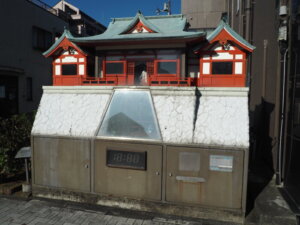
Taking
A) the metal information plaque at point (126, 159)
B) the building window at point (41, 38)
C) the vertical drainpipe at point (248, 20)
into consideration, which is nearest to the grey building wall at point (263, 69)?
the vertical drainpipe at point (248, 20)

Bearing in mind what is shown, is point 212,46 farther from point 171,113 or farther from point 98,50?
point 98,50

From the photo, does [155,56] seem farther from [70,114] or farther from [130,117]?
[70,114]

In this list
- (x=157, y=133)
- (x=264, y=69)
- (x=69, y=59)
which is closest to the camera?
(x=157, y=133)

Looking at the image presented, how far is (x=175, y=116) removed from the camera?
693cm

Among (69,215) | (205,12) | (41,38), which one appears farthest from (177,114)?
(205,12)

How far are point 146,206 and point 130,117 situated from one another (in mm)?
3024

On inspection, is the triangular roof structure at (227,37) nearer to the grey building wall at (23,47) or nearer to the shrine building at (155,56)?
the shrine building at (155,56)

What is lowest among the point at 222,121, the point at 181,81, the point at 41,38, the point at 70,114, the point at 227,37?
the point at 222,121

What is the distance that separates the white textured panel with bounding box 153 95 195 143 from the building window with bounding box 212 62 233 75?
2008 mm

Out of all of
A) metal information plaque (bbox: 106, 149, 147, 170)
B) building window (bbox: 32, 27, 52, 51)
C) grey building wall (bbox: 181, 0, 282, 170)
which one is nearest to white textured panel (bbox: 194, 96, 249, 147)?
metal information plaque (bbox: 106, 149, 147, 170)

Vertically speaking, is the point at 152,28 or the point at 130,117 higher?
the point at 152,28

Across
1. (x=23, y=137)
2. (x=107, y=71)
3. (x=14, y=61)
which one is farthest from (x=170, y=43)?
(x=14, y=61)

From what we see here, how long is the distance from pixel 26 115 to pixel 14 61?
7972 millimetres

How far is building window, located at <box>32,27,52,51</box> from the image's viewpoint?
56.5ft
